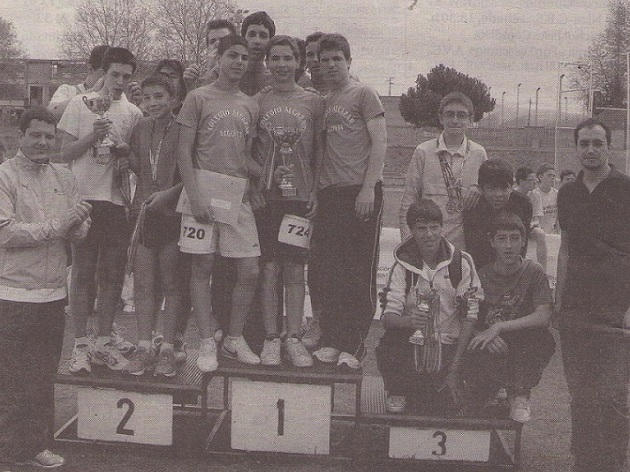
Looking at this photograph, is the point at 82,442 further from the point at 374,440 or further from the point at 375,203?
the point at 375,203

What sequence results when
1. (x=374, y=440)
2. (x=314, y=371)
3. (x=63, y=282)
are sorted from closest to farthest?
1. (x=63, y=282)
2. (x=314, y=371)
3. (x=374, y=440)

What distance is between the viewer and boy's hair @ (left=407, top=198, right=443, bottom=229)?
13.4 ft

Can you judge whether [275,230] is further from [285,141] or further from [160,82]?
[160,82]

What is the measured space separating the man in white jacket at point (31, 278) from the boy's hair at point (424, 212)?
1.80m

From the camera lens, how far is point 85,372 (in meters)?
4.26

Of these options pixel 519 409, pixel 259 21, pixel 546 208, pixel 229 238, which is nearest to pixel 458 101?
pixel 259 21

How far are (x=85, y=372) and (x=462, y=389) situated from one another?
2211mm

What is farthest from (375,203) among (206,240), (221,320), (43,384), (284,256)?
(43,384)

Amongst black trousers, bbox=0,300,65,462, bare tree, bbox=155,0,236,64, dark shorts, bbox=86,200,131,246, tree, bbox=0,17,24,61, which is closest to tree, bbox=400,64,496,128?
bare tree, bbox=155,0,236,64

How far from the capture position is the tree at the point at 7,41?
51.6 feet

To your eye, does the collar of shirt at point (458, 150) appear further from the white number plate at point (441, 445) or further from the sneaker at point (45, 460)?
the sneaker at point (45, 460)

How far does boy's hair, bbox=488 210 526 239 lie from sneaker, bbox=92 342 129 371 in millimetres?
2348

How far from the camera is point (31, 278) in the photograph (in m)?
3.70

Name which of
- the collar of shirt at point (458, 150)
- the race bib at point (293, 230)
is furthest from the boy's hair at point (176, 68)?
the collar of shirt at point (458, 150)
